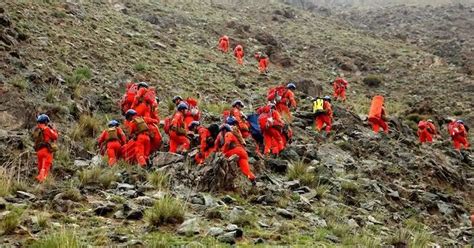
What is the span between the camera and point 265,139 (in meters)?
13.8

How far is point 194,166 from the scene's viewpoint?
11133 mm

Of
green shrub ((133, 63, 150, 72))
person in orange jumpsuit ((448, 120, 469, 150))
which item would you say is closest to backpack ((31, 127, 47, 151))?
green shrub ((133, 63, 150, 72))

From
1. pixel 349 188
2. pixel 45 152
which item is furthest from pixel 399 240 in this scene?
pixel 45 152

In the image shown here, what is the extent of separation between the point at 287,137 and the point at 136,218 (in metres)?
7.16

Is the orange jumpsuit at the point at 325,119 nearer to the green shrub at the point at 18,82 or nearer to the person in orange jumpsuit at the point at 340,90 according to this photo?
the person in orange jumpsuit at the point at 340,90

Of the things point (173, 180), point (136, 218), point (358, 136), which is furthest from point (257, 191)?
point (358, 136)

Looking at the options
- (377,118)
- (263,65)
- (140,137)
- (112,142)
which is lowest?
(263,65)

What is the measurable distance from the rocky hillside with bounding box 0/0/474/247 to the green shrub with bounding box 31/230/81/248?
2cm

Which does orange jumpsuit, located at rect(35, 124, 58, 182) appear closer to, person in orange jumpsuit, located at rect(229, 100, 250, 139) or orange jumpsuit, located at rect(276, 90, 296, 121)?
person in orange jumpsuit, located at rect(229, 100, 250, 139)

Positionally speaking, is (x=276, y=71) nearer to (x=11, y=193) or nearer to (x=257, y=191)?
(x=257, y=191)

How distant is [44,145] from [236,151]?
3487mm

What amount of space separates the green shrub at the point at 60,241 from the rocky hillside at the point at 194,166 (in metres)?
0.02

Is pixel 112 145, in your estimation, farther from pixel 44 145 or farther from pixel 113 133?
pixel 44 145

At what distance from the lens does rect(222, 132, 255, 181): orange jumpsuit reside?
416 inches
